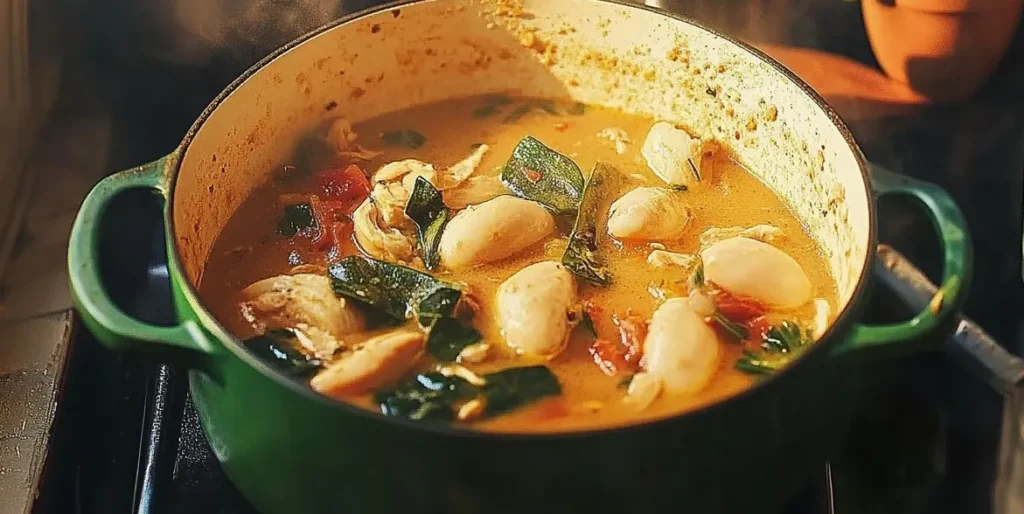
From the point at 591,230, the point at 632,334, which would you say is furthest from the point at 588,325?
the point at 591,230

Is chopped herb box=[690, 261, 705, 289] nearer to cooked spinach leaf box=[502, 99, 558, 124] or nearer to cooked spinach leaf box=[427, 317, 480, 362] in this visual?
cooked spinach leaf box=[427, 317, 480, 362]

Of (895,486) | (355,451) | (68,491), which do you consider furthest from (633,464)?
(68,491)

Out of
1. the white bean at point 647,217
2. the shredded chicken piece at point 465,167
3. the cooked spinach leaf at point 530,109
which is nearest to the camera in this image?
the white bean at point 647,217

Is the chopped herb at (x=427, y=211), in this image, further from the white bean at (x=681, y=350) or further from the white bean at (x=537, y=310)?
the white bean at (x=681, y=350)

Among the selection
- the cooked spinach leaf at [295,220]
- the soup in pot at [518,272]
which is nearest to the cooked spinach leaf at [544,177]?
the soup in pot at [518,272]

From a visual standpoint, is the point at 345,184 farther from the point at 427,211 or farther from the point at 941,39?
the point at 941,39

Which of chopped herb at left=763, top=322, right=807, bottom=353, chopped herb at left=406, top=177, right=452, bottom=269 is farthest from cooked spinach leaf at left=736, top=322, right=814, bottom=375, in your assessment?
chopped herb at left=406, top=177, right=452, bottom=269
